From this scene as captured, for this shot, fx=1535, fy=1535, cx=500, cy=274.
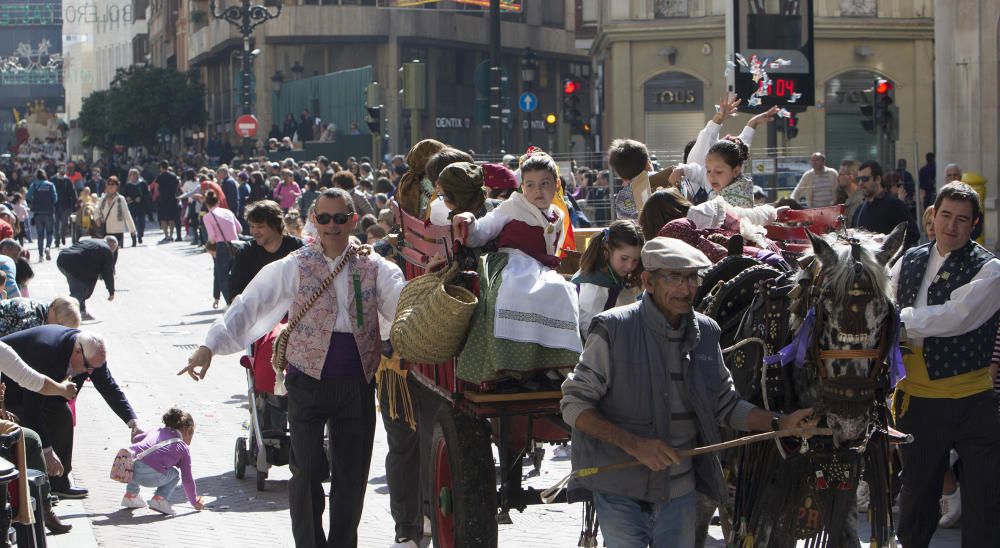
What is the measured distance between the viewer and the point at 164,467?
979cm

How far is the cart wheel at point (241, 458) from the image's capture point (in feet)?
35.0

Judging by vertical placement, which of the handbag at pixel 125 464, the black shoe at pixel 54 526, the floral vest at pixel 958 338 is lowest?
the black shoe at pixel 54 526

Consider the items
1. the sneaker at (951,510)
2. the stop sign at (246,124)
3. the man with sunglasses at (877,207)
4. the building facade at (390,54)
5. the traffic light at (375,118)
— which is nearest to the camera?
the sneaker at (951,510)

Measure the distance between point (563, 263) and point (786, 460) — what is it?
95.3 inches

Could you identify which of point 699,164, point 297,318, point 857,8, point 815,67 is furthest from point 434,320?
point 857,8

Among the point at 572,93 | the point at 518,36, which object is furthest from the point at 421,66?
the point at 518,36

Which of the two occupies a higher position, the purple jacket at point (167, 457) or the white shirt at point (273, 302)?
the white shirt at point (273, 302)

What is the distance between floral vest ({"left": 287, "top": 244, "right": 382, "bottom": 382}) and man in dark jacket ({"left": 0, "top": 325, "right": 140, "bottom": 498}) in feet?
7.35

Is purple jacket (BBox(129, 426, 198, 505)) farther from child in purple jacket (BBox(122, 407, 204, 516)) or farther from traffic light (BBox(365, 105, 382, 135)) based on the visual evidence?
traffic light (BBox(365, 105, 382, 135))

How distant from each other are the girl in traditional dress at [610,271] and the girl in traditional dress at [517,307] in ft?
1.18

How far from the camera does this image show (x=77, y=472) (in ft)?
36.3

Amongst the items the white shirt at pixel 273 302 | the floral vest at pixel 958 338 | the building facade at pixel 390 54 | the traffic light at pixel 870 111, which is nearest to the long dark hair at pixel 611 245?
the white shirt at pixel 273 302

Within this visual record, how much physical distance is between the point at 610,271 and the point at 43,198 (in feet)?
91.4

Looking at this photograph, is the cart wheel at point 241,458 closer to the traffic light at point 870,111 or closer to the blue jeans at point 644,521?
the blue jeans at point 644,521
